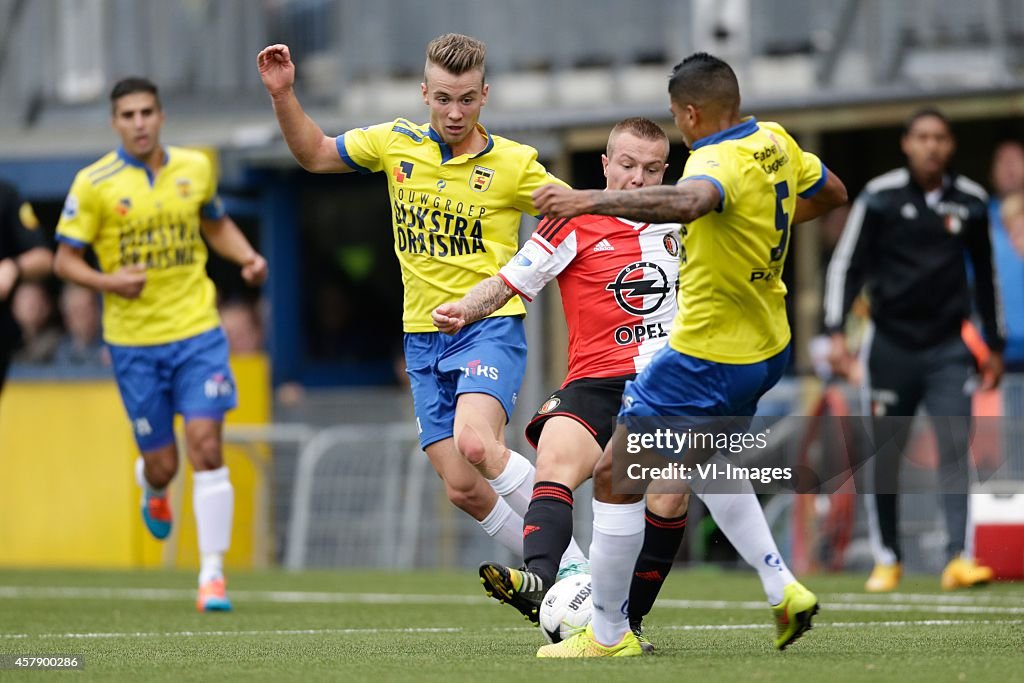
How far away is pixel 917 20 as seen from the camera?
15000 mm

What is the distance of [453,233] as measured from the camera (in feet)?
25.6

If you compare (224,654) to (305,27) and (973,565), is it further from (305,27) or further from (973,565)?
(305,27)

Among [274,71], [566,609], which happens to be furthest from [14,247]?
[566,609]

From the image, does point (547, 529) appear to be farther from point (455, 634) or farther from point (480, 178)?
point (480, 178)

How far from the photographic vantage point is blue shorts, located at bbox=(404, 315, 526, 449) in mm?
7668

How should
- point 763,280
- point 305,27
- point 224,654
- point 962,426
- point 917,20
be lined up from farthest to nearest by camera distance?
point 305,27
point 917,20
point 962,426
point 224,654
point 763,280

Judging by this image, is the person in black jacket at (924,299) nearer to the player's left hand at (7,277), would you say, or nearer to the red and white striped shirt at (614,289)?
the red and white striped shirt at (614,289)

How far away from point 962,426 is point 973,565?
828mm

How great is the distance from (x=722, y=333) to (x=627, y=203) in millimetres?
722

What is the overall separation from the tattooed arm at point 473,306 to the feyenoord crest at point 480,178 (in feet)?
2.74

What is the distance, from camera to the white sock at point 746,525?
630 centimetres

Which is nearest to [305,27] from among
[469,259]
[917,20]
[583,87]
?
[583,87]

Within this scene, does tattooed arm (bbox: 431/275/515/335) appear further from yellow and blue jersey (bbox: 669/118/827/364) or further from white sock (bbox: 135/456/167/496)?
white sock (bbox: 135/456/167/496)

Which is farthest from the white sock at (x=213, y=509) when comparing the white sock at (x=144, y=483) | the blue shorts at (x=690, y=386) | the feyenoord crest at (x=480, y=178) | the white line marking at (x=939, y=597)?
the blue shorts at (x=690, y=386)
